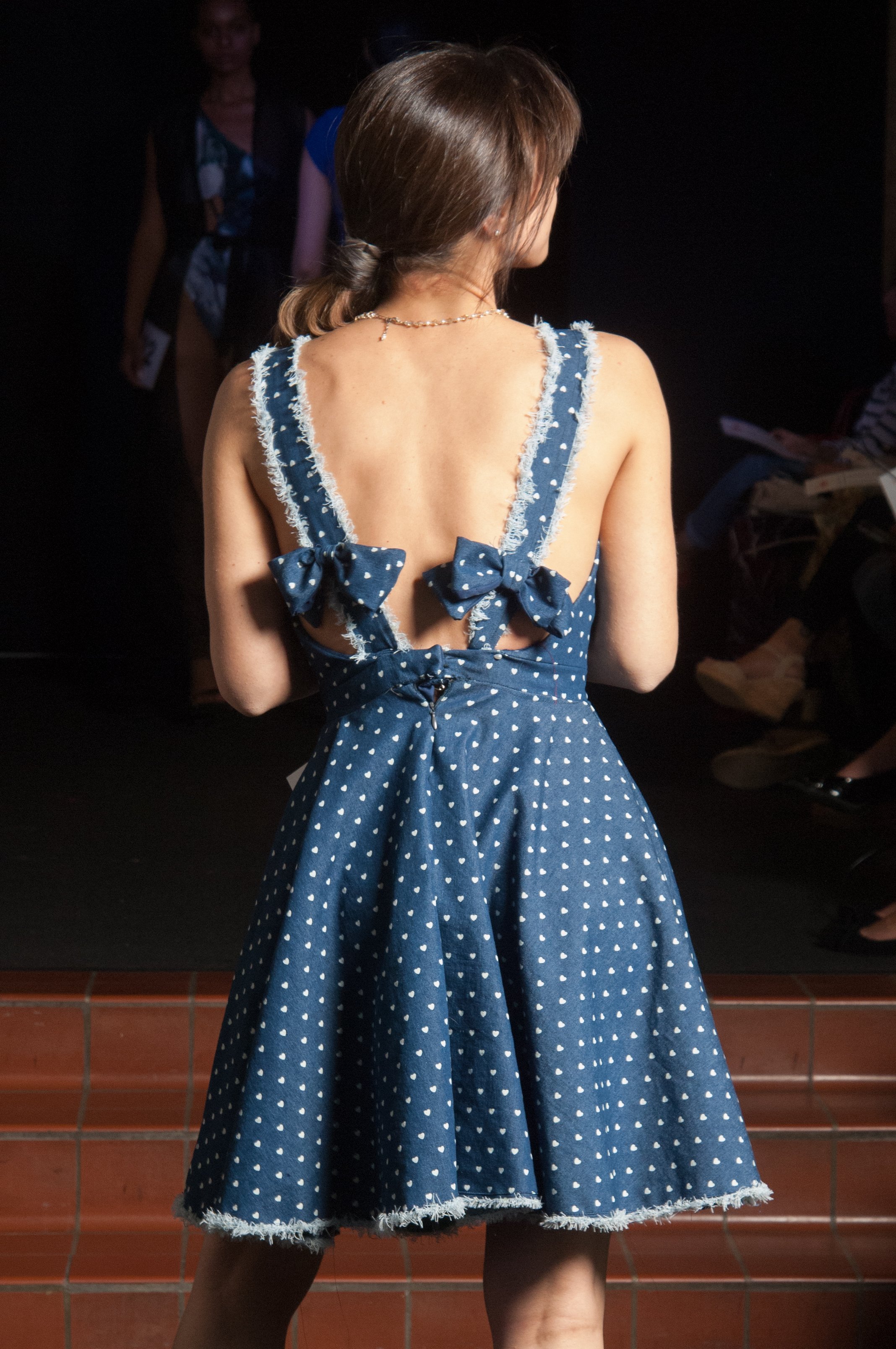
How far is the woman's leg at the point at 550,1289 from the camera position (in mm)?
1149

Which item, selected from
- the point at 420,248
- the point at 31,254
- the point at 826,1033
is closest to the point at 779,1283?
the point at 826,1033

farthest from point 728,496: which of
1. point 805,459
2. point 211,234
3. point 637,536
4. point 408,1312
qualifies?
point 637,536

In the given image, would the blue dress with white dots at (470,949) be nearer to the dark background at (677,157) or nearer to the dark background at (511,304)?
the dark background at (511,304)

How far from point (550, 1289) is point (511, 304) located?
4.36m

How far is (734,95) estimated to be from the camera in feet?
15.5

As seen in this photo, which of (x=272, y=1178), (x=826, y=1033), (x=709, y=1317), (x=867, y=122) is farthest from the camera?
(x=867, y=122)

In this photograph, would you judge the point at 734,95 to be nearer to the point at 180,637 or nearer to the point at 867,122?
the point at 867,122

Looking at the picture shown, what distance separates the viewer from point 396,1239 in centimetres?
207

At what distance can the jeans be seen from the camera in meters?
4.11

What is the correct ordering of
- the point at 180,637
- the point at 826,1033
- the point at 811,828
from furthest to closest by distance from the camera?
the point at 180,637
the point at 811,828
the point at 826,1033

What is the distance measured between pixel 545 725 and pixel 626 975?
0.23 m

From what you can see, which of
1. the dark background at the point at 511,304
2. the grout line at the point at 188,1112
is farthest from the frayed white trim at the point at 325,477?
the dark background at the point at 511,304

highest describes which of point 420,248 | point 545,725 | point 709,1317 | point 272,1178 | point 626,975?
point 420,248

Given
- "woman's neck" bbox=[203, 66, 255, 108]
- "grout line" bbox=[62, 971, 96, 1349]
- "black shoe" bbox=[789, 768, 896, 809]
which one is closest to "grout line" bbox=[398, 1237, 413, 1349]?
"grout line" bbox=[62, 971, 96, 1349]
